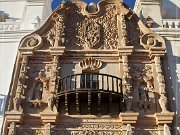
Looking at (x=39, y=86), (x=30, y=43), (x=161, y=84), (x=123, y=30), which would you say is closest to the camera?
(x=161, y=84)

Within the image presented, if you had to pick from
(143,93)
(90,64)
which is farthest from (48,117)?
(143,93)

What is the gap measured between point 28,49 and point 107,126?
3822mm

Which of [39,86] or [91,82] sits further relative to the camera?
[39,86]

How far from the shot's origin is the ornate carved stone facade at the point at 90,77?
430 inches

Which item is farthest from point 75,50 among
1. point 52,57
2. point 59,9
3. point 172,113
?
point 172,113

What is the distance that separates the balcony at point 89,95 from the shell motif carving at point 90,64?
52 cm

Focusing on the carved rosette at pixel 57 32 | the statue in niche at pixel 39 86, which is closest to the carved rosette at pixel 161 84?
the carved rosette at pixel 57 32

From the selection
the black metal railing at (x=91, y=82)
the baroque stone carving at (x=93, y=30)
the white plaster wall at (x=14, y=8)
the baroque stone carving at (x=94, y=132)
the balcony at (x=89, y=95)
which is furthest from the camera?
the white plaster wall at (x=14, y=8)

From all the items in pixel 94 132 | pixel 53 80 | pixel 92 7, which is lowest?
pixel 94 132

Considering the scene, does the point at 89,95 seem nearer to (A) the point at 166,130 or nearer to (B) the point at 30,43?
(A) the point at 166,130

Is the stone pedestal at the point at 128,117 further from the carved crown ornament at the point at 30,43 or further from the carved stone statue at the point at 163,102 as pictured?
the carved crown ornament at the point at 30,43

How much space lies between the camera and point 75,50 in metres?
12.8

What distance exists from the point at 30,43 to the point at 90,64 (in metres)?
2.18

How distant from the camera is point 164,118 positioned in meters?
10.9
